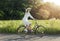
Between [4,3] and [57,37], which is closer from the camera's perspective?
[57,37]

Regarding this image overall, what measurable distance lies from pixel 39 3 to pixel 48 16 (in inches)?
54.3

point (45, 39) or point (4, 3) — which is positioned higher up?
point (4, 3)

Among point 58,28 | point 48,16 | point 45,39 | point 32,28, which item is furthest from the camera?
point 48,16

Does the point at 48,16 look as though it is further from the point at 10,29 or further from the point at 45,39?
the point at 45,39

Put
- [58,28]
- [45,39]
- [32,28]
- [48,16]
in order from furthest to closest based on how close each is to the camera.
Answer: [48,16] → [58,28] → [32,28] → [45,39]

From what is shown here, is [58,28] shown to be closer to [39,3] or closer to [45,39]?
[45,39]

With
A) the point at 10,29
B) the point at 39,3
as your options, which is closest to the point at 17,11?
the point at 39,3

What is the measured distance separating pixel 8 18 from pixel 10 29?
6.78 metres

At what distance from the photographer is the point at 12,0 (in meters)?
20.5

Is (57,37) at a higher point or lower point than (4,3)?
lower

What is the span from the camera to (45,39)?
37.4 ft

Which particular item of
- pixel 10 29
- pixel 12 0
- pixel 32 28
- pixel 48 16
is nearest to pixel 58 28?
pixel 32 28

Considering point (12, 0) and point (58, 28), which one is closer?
point (58, 28)

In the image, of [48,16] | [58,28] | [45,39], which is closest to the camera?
[45,39]
